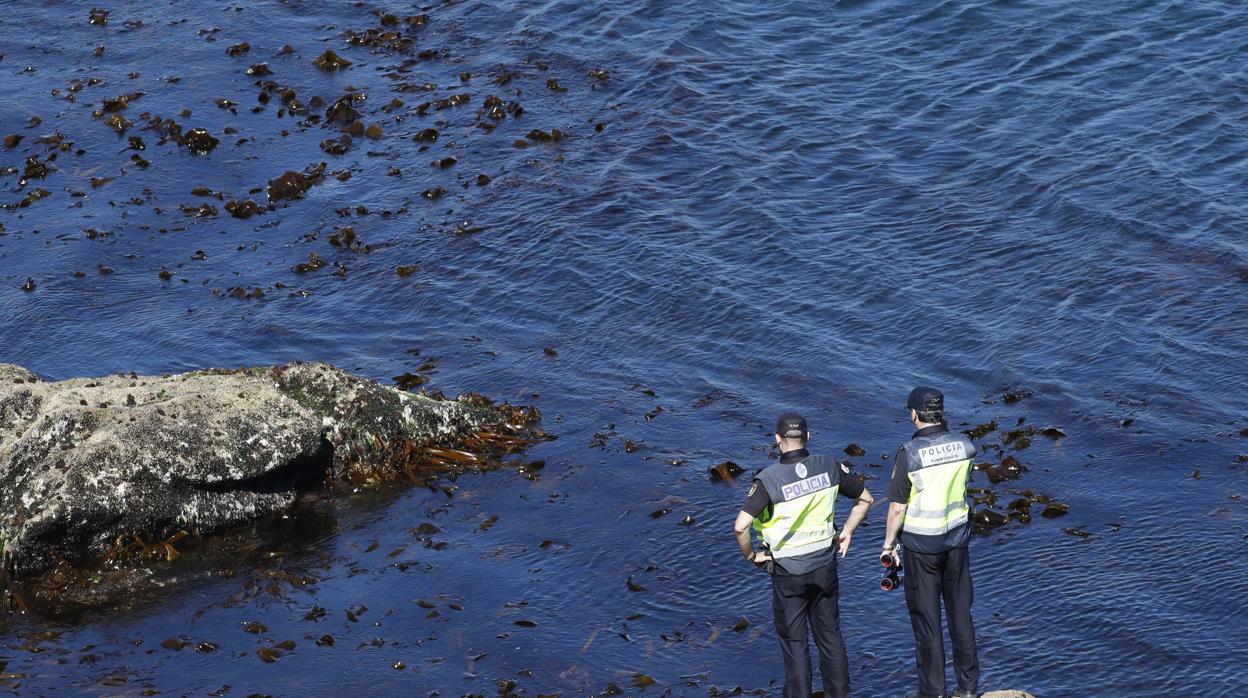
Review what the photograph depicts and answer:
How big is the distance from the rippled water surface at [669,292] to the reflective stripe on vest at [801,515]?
1753mm

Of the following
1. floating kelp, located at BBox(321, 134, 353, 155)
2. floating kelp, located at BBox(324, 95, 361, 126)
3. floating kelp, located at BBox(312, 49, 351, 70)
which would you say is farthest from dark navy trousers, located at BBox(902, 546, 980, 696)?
floating kelp, located at BBox(312, 49, 351, 70)

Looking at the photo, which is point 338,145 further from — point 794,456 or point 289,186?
point 794,456

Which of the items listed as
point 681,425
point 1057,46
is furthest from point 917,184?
point 681,425

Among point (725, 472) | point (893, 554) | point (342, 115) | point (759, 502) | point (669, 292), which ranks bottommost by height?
point (725, 472)

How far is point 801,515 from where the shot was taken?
9.36 meters

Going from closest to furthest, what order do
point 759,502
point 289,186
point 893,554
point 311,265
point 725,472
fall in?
1. point 759,502
2. point 893,554
3. point 725,472
4. point 311,265
5. point 289,186

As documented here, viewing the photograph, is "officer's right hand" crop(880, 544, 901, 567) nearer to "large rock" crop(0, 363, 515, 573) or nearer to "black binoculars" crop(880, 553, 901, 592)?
"black binoculars" crop(880, 553, 901, 592)

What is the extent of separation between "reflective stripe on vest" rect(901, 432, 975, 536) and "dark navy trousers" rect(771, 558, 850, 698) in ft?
2.30

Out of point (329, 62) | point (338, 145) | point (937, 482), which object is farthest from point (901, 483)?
point (329, 62)

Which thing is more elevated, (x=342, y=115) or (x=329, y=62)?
(x=329, y=62)

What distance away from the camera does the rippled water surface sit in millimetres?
11484

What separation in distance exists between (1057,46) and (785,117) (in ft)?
18.1

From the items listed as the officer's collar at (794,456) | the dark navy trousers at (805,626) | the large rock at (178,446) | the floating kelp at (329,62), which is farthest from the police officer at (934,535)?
the floating kelp at (329,62)

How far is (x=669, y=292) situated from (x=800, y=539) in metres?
9.61
